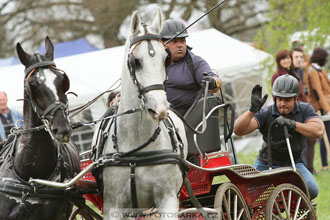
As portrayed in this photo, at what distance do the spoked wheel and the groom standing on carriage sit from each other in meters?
1.23

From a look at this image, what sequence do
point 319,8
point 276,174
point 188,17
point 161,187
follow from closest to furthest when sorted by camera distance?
point 161,187 → point 276,174 → point 319,8 → point 188,17

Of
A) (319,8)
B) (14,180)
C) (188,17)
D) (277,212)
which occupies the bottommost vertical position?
(277,212)

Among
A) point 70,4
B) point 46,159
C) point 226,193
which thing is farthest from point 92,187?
point 70,4

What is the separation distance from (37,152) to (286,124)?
2679mm

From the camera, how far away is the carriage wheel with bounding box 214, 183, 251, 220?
577cm

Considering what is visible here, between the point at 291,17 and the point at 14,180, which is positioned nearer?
the point at 14,180

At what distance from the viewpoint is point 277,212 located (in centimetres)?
665

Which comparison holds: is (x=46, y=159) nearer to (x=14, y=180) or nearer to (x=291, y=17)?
(x=14, y=180)

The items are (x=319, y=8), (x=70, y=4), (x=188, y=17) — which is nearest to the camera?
(x=319, y=8)

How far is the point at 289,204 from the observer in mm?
6555

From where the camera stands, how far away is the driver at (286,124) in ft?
22.5

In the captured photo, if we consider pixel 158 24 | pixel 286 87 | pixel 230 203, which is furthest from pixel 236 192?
pixel 158 24

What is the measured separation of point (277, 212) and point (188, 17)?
1807cm

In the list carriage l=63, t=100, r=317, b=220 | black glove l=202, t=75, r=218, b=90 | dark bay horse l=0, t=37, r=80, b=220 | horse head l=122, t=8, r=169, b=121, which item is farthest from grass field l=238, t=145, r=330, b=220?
horse head l=122, t=8, r=169, b=121
